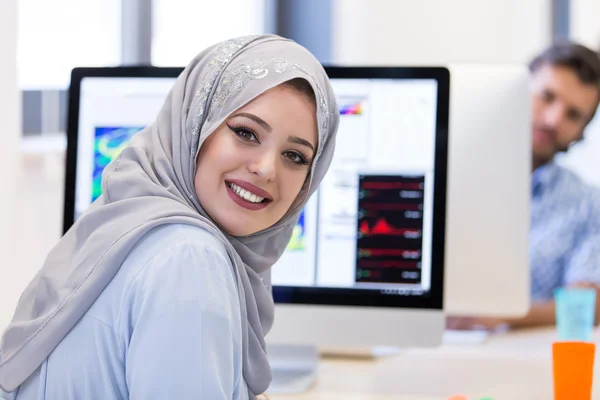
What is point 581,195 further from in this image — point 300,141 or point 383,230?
point 300,141

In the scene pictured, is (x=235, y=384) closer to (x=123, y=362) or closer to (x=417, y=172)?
(x=123, y=362)

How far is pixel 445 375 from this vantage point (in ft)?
4.43

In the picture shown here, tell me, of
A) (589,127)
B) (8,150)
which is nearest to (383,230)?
(8,150)

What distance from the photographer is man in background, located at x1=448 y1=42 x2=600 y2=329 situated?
95.3 inches

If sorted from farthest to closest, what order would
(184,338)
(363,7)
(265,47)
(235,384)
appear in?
(363,7) < (265,47) < (235,384) < (184,338)

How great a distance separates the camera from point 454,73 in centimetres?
143

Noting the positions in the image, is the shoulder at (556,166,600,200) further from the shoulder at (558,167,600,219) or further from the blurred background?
the blurred background

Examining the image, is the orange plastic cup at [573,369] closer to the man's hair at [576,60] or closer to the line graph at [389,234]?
the line graph at [389,234]

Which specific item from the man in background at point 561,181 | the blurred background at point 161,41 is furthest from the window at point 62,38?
the man in background at point 561,181

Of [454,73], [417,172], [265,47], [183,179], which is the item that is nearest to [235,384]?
[183,179]

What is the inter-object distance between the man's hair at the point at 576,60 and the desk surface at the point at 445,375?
3.66 ft

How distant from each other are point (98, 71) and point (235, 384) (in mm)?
736

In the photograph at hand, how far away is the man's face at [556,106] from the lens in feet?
8.02

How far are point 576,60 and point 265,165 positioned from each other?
6.05ft
